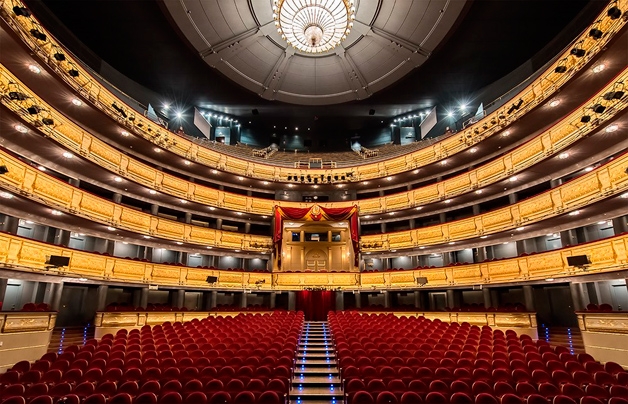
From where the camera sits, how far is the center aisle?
4.81 metres

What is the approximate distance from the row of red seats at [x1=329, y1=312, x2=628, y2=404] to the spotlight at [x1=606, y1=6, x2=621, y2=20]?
790cm

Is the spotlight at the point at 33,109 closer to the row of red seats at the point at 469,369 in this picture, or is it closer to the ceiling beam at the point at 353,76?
the row of red seats at the point at 469,369

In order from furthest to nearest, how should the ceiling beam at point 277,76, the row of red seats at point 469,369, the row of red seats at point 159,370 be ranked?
the ceiling beam at point 277,76 → the row of red seats at point 469,369 → the row of red seats at point 159,370

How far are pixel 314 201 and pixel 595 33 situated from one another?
13.6 m

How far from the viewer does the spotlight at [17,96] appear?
756cm

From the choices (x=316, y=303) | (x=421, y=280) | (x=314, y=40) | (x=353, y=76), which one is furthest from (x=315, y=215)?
(x=353, y=76)

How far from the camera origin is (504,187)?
13.2m

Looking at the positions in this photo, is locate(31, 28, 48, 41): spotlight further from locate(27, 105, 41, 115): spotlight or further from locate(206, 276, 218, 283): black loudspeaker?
locate(206, 276, 218, 283): black loudspeaker

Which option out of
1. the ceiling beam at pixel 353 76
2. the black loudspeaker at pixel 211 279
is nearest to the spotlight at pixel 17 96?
the black loudspeaker at pixel 211 279

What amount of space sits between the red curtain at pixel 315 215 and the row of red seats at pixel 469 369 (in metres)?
9.37

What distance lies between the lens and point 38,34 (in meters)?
8.95

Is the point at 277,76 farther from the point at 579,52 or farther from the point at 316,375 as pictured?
the point at 316,375

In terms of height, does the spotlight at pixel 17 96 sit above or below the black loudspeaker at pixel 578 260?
above

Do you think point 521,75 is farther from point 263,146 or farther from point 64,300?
point 64,300
